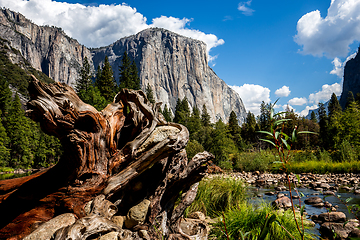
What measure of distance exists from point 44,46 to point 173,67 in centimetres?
7948

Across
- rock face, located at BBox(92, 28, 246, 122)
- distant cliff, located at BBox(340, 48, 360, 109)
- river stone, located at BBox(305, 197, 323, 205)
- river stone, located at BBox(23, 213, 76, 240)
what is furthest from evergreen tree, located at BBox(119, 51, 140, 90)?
distant cliff, located at BBox(340, 48, 360, 109)

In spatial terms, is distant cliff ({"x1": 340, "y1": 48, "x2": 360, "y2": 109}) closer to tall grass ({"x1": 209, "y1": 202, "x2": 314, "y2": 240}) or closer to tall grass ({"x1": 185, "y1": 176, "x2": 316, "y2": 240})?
tall grass ({"x1": 185, "y1": 176, "x2": 316, "y2": 240})

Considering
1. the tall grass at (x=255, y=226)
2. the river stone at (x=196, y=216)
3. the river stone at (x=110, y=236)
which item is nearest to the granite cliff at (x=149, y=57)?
the river stone at (x=196, y=216)

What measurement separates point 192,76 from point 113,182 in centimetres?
13741

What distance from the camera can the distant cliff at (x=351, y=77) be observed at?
→ 438ft

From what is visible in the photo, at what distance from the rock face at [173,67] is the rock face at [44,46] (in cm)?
2860

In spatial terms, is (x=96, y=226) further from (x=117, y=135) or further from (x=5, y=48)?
(x=5, y=48)

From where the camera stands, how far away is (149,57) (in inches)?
5059

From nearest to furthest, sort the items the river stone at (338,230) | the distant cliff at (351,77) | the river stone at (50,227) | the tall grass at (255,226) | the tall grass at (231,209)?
the river stone at (50,227) < the tall grass at (255,226) < the tall grass at (231,209) < the river stone at (338,230) < the distant cliff at (351,77)

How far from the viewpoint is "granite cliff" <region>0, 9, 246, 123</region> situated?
120 meters

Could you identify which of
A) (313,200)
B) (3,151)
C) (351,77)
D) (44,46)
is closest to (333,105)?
(313,200)

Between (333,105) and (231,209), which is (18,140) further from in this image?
(333,105)

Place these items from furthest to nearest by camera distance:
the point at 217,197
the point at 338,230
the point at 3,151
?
the point at 3,151
the point at 217,197
the point at 338,230

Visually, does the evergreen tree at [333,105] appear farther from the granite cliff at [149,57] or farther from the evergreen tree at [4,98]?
the granite cliff at [149,57]
